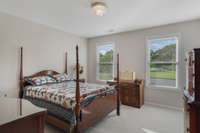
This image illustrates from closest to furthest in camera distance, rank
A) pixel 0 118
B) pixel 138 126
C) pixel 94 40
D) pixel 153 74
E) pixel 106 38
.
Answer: pixel 0 118 → pixel 138 126 → pixel 153 74 → pixel 106 38 → pixel 94 40

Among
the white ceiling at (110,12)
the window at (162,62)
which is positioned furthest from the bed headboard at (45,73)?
the window at (162,62)

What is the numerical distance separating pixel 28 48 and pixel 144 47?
3.67 metres

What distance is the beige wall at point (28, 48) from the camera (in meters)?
3.22

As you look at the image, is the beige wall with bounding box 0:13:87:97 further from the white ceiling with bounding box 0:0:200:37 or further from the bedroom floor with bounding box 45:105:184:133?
the bedroom floor with bounding box 45:105:184:133

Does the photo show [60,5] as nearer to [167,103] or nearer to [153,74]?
[153,74]

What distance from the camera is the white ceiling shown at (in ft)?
8.77

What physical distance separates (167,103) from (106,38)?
128 inches

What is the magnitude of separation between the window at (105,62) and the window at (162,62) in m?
1.52

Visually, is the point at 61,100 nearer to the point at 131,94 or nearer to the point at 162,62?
the point at 131,94

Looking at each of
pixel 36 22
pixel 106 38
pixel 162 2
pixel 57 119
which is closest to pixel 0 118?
pixel 57 119

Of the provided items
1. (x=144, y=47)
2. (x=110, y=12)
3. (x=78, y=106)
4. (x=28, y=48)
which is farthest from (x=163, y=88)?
(x=28, y=48)

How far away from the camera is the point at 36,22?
3.83 meters

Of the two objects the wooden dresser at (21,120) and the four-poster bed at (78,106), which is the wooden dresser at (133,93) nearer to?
the four-poster bed at (78,106)

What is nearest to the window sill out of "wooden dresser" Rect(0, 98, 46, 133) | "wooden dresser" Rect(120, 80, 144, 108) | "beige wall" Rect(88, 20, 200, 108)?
"beige wall" Rect(88, 20, 200, 108)
